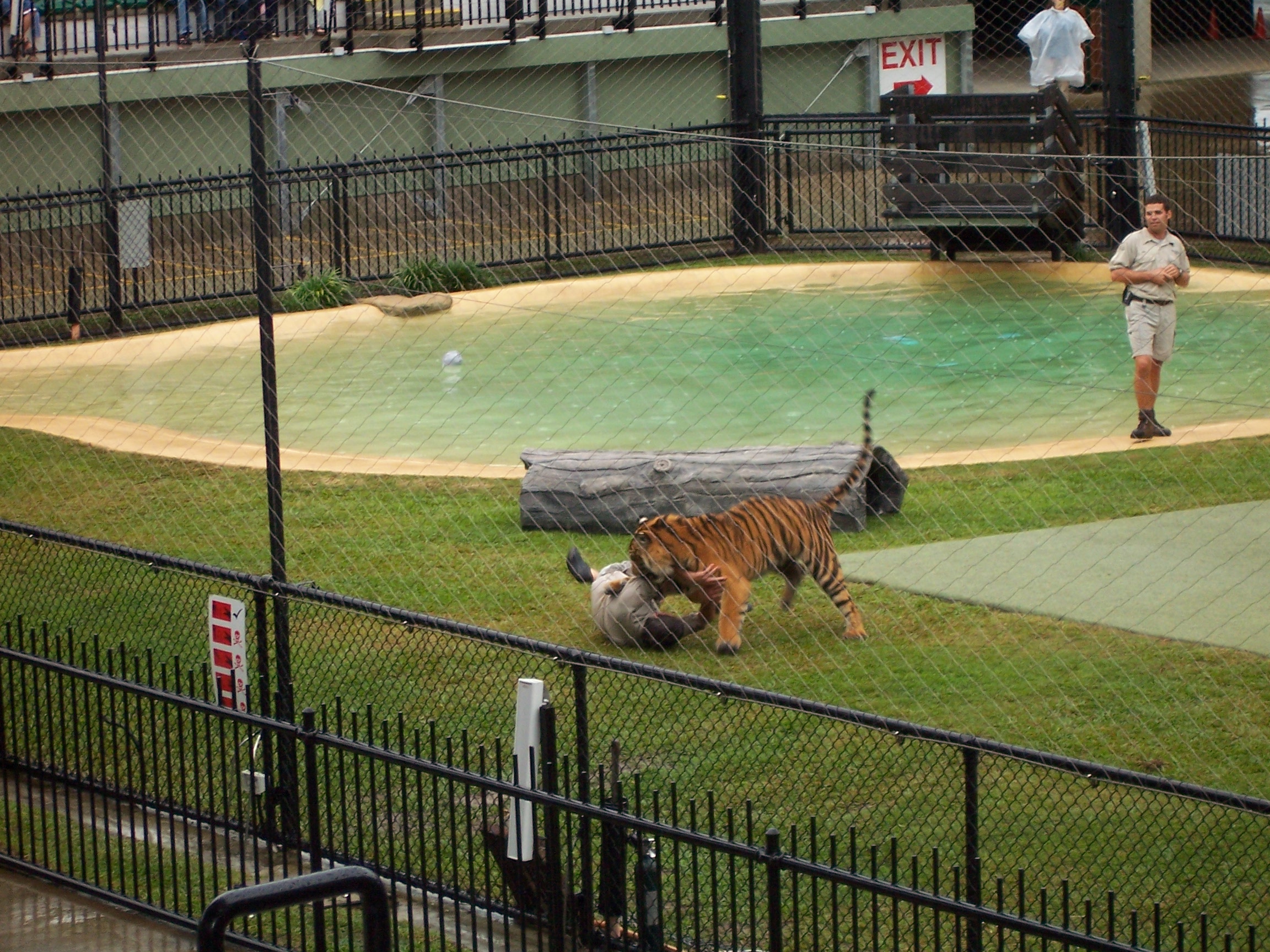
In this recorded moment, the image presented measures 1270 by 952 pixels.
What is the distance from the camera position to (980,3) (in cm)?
2812

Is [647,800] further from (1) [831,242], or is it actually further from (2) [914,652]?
(1) [831,242]

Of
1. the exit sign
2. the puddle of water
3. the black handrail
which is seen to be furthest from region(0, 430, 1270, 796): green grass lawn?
the exit sign

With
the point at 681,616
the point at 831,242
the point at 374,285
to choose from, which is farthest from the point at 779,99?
the point at 681,616

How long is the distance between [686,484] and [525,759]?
4.62m

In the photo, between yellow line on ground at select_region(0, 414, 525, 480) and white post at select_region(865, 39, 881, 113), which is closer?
yellow line on ground at select_region(0, 414, 525, 480)

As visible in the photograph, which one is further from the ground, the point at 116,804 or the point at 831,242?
the point at 831,242

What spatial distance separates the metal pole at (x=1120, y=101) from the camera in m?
19.0

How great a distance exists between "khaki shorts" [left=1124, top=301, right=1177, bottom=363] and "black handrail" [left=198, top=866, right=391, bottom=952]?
355 inches

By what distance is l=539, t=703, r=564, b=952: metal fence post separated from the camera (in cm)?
536

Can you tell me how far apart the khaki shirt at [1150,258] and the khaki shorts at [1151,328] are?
0.24 feet

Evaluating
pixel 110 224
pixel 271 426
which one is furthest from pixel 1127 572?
pixel 110 224

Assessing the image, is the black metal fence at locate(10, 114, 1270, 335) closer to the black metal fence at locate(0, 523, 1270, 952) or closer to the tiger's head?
the tiger's head

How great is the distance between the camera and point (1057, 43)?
2014 cm

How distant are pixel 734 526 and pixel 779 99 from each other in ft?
55.0
